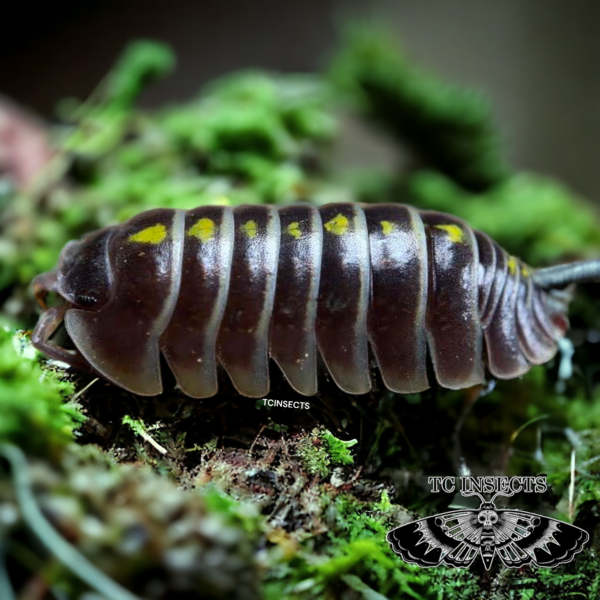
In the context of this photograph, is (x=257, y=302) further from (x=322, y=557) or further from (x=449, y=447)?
(x=449, y=447)

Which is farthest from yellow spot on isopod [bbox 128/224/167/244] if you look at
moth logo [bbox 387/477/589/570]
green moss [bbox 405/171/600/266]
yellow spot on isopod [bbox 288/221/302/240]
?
green moss [bbox 405/171/600/266]

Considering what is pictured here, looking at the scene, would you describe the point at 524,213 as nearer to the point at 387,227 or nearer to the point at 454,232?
the point at 454,232

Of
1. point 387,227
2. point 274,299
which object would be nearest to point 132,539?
point 274,299

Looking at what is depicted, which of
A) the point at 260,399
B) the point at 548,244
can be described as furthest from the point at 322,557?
the point at 548,244

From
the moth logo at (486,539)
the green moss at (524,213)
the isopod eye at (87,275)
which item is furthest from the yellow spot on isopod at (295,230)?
the green moss at (524,213)

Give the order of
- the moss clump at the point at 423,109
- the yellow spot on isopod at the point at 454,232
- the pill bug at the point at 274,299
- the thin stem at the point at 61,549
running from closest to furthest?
the thin stem at the point at 61,549 < the pill bug at the point at 274,299 < the yellow spot on isopod at the point at 454,232 < the moss clump at the point at 423,109

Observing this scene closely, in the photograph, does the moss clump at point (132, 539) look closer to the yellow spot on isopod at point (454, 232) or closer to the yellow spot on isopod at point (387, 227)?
the yellow spot on isopod at point (387, 227)

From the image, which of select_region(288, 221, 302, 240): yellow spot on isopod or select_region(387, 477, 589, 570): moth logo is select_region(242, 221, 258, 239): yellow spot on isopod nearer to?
select_region(288, 221, 302, 240): yellow spot on isopod
